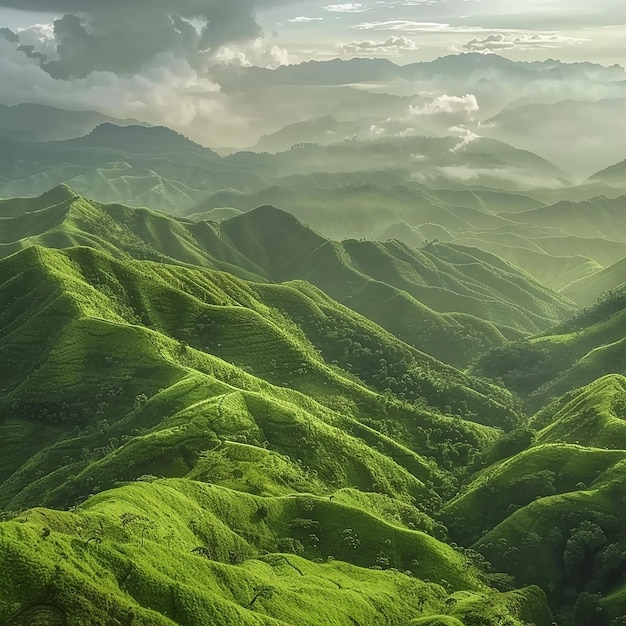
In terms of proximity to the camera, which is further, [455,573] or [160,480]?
[455,573]

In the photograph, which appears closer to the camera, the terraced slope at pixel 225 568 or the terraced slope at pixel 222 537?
the terraced slope at pixel 225 568

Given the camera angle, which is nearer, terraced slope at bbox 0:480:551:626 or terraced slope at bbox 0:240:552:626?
terraced slope at bbox 0:480:551:626

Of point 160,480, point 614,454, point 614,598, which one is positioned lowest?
point 614,598

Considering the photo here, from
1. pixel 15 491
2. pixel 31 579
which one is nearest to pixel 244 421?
pixel 15 491

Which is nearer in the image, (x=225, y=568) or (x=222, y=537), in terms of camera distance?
(x=225, y=568)

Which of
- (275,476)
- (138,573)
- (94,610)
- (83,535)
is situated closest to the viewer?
(94,610)

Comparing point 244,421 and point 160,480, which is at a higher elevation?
point 160,480

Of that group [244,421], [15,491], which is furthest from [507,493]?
[15,491]

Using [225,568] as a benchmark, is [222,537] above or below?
below

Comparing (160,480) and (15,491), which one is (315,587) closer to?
(160,480)

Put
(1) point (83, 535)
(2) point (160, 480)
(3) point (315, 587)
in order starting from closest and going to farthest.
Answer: (1) point (83, 535), (3) point (315, 587), (2) point (160, 480)
